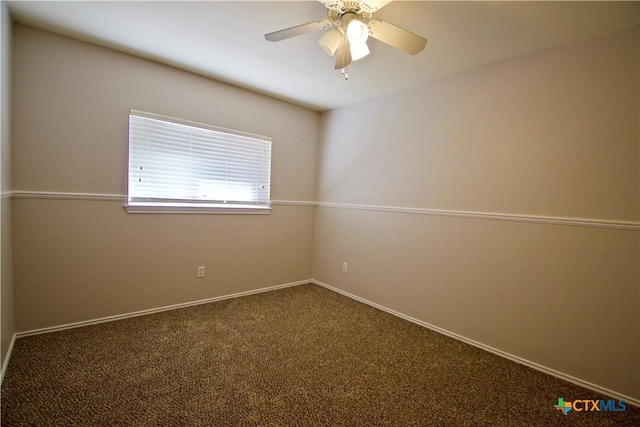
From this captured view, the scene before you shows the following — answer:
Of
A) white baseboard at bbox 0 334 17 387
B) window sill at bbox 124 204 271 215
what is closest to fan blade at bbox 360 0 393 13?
window sill at bbox 124 204 271 215

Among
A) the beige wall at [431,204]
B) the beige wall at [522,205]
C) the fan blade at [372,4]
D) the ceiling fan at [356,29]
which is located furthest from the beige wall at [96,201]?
the fan blade at [372,4]

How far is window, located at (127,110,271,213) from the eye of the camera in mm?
2676

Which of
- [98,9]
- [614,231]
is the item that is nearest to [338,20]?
[98,9]

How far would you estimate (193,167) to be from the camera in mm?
2990

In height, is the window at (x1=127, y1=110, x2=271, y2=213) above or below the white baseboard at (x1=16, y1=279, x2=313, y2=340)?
above

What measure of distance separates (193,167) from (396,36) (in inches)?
89.9

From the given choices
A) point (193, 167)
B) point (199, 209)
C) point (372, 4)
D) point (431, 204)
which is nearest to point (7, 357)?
point (199, 209)

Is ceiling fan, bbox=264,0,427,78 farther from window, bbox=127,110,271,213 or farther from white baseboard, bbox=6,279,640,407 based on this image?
white baseboard, bbox=6,279,640,407

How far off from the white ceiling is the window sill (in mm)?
1357

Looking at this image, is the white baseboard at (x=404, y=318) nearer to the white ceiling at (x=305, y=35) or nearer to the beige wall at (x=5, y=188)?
the beige wall at (x=5, y=188)

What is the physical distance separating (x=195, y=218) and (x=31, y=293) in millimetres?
1358

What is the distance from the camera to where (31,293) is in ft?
7.45

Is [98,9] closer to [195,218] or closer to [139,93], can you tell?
[139,93]

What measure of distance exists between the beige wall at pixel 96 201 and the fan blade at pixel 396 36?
2.05 metres
